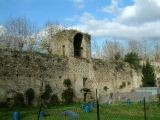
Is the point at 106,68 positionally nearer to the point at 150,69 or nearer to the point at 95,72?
the point at 95,72

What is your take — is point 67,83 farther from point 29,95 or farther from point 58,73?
point 29,95

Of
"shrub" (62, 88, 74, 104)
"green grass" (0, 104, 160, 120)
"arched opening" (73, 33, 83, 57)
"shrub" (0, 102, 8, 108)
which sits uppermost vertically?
"arched opening" (73, 33, 83, 57)

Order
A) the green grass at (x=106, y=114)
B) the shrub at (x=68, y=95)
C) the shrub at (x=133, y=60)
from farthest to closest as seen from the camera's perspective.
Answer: the shrub at (x=133, y=60)
the shrub at (x=68, y=95)
the green grass at (x=106, y=114)

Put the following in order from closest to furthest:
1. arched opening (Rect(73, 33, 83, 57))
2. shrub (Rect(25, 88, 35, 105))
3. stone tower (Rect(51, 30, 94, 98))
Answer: shrub (Rect(25, 88, 35, 105)) < stone tower (Rect(51, 30, 94, 98)) < arched opening (Rect(73, 33, 83, 57))

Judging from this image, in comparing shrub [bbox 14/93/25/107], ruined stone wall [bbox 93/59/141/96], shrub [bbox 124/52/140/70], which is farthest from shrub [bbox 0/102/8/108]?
shrub [bbox 124/52/140/70]

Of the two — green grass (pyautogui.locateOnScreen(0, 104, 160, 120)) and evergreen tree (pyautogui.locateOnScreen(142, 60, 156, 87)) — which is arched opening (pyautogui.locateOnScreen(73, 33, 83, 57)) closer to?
evergreen tree (pyautogui.locateOnScreen(142, 60, 156, 87))

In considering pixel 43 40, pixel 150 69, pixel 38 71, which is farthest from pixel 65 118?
pixel 43 40

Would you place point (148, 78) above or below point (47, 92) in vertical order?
above

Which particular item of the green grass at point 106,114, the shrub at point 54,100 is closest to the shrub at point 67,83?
the shrub at point 54,100

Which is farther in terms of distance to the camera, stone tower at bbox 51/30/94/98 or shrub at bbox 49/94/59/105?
stone tower at bbox 51/30/94/98

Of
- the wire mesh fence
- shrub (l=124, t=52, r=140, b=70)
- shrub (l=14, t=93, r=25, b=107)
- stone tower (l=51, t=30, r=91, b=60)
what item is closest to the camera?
the wire mesh fence

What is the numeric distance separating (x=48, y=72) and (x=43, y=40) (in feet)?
88.5

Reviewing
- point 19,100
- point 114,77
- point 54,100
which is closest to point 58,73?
point 54,100

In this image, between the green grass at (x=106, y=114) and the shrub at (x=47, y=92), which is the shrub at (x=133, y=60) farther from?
the green grass at (x=106, y=114)
